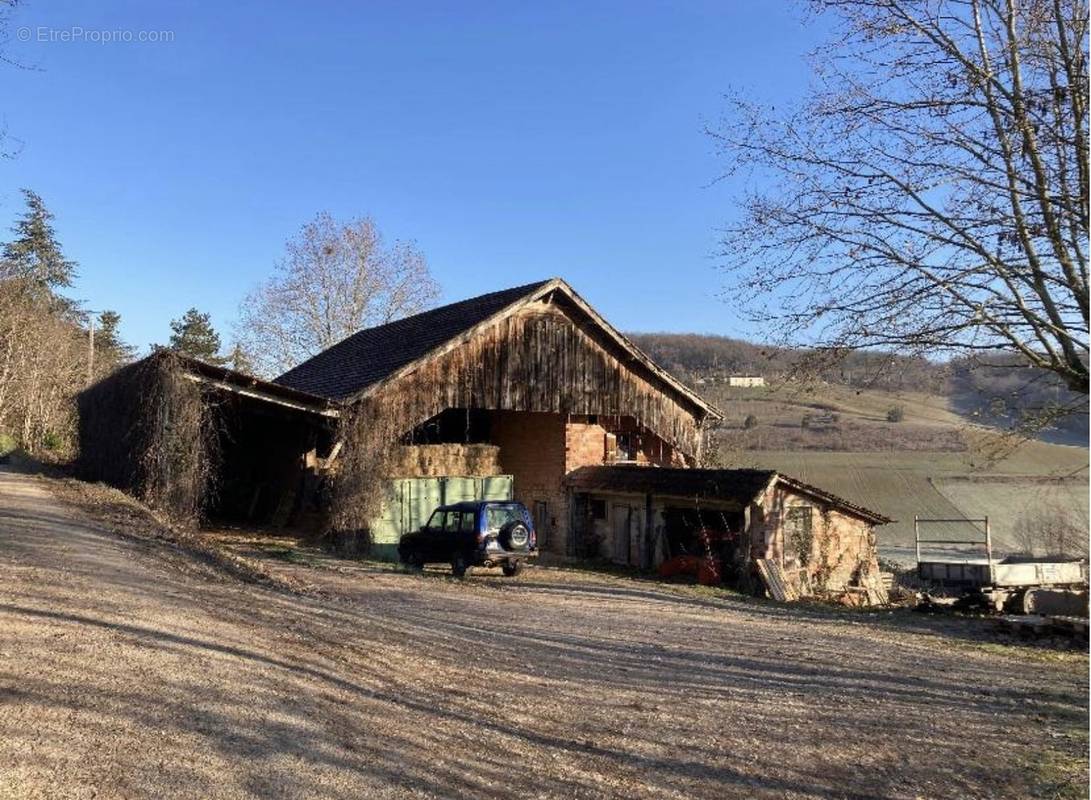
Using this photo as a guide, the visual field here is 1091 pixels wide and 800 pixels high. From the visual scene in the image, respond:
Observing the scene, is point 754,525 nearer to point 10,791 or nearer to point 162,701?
point 162,701

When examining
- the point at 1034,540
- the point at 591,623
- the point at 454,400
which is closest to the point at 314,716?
the point at 591,623

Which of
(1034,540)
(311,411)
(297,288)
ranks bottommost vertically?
(1034,540)

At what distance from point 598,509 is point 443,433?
18.9ft

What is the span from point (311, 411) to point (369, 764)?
16.0 m

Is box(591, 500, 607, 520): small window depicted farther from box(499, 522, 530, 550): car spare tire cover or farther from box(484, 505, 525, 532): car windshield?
box(499, 522, 530, 550): car spare tire cover

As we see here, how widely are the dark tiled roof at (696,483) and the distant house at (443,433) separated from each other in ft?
0.22

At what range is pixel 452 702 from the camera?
23.8 feet

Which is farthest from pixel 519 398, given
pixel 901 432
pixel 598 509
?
pixel 901 432

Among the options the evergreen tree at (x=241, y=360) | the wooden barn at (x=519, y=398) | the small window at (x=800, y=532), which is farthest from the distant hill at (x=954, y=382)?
the evergreen tree at (x=241, y=360)

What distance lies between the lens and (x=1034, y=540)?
159 ft

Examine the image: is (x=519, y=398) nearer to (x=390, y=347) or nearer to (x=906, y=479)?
(x=390, y=347)

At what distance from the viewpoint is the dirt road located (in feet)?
17.4

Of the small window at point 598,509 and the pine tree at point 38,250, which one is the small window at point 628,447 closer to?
the small window at point 598,509

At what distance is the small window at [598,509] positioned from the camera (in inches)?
1039
